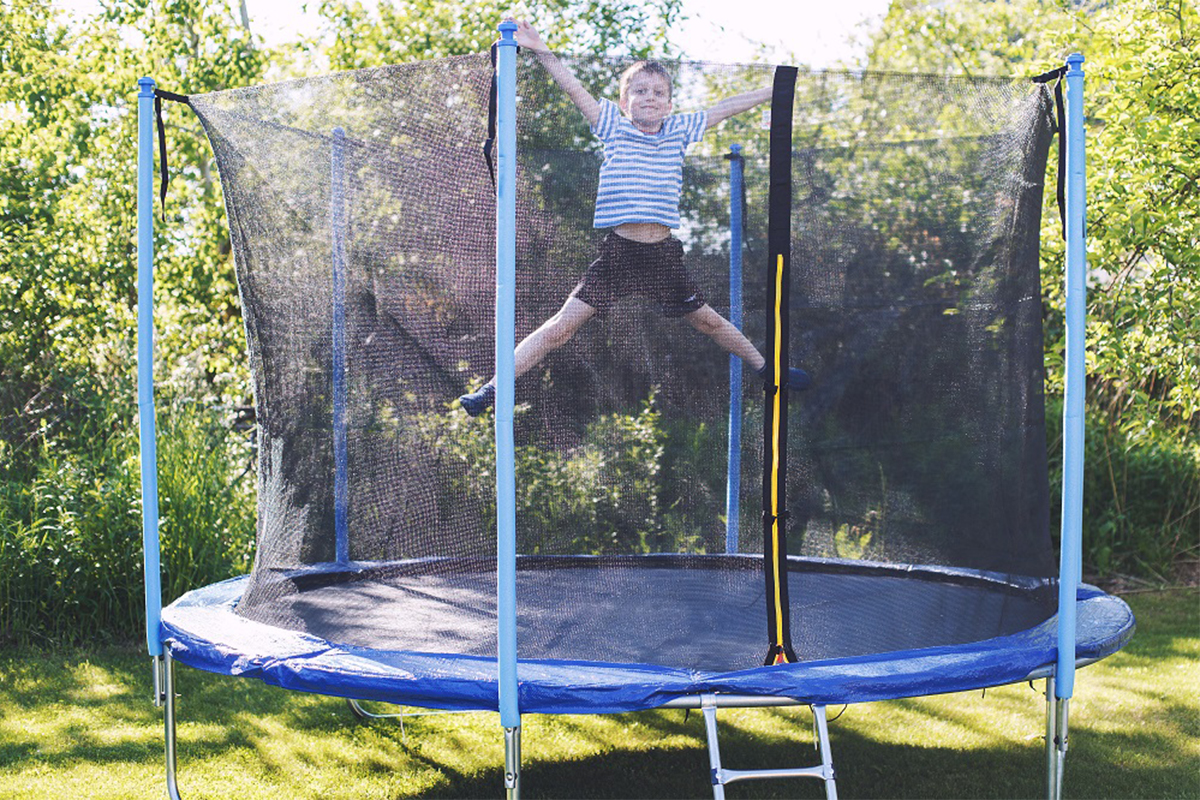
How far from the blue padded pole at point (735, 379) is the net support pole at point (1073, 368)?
1.94 ft

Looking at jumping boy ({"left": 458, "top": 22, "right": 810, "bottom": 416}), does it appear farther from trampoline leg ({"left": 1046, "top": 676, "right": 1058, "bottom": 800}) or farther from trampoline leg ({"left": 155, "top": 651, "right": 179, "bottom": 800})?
trampoline leg ({"left": 155, "top": 651, "right": 179, "bottom": 800})

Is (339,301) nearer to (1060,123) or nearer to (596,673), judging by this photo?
(596,673)

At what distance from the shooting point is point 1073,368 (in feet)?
6.57

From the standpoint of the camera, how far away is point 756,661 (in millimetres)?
2152

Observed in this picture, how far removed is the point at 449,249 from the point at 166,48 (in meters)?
3.74

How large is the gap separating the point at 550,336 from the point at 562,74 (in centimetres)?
49

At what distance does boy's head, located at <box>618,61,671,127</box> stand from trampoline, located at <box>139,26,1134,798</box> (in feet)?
0.14

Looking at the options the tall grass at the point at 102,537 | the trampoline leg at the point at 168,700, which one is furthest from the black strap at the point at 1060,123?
the tall grass at the point at 102,537

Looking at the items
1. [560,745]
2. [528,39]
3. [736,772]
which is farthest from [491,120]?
[560,745]

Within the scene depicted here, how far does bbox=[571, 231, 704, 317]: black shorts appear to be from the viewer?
2.17 meters

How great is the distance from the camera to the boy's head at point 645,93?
6.90 ft

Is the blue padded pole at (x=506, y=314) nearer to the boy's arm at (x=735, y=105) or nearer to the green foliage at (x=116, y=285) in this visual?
the boy's arm at (x=735, y=105)

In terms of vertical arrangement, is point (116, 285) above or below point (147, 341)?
above

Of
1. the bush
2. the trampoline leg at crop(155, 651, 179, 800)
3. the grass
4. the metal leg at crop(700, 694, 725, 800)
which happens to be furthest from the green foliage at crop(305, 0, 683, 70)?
the metal leg at crop(700, 694, 725, 800)
